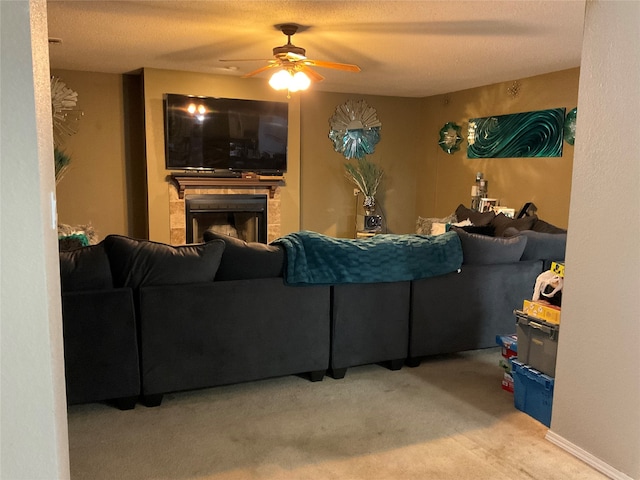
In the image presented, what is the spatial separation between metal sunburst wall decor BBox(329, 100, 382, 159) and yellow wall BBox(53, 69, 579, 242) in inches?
3.8

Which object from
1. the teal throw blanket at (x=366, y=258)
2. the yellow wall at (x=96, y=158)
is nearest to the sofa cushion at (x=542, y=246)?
the teal throw blanket at (x=366, y=258)

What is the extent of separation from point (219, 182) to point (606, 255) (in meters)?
5.17

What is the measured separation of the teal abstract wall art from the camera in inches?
231

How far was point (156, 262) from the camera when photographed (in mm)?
2914

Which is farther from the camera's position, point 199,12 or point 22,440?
point 199,12

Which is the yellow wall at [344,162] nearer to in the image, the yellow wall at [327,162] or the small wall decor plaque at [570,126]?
the yellow wall at [327,162]

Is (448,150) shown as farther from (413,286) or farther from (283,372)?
(283,372)

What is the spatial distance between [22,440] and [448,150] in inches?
272

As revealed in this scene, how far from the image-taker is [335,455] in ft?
8.23

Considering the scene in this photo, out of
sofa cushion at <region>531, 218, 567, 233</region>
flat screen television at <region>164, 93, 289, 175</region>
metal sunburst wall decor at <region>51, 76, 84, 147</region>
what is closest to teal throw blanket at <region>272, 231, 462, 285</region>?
sofa cushion at <region>531, 218, 567, 233</region>

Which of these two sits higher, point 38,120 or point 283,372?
point 38,120

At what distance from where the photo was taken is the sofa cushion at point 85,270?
9.12ft

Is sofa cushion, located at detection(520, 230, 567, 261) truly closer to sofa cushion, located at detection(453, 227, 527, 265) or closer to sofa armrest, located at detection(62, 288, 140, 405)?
sofa cushion, located at detection(453, 227, 527, 265)

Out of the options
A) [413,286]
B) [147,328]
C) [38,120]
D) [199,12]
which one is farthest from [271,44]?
[38,120]
